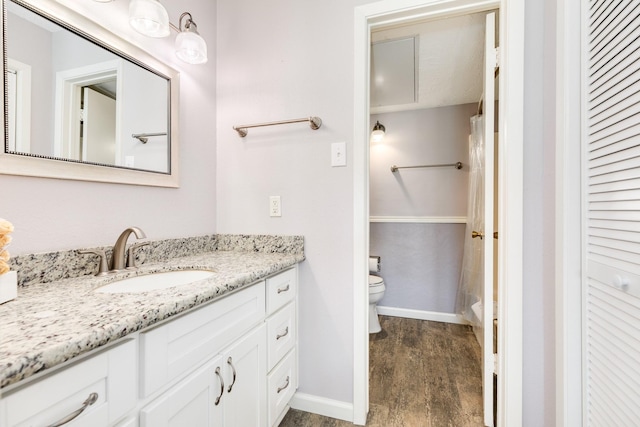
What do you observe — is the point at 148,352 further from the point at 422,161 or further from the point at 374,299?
the point at 422,161

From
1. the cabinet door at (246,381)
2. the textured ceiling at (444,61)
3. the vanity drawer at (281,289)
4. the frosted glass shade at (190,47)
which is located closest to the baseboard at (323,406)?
the cabinet door at (246,381)

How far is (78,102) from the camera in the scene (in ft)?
3.26

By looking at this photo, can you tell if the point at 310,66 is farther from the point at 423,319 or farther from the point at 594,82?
the point at 423,319

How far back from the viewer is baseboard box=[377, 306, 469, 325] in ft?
8.68

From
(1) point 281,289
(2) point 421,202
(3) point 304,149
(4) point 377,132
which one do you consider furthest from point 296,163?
(2) point 421,202

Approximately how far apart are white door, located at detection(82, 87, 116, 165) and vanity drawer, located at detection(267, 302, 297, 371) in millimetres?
925

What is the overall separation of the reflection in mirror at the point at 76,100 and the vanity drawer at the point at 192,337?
72 centimetres

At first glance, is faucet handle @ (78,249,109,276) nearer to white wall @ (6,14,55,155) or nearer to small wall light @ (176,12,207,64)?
white wall @ (6,14,55,155)

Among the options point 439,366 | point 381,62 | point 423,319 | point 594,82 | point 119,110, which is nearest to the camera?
point 594,82

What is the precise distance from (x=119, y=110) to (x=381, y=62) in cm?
177

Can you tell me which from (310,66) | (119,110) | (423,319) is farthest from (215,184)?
(423,319)

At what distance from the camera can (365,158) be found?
140 centimetres

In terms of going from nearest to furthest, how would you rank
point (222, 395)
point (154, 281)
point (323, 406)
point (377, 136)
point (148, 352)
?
1. point (148, 352)
2. point (222, 395)
3. point (154, 281)
4. point (323, 406)
5. point (377, 136)

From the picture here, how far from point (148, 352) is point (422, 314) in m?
2.64
